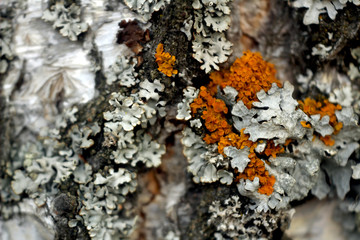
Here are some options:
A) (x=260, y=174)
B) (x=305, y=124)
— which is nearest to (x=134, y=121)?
(x=260, y=174)

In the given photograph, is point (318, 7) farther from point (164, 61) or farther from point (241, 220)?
point (241, 220)

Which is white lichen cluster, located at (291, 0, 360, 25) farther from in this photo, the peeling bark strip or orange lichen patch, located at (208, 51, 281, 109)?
orange lichen patch, located at (208, 51, 281, 109)

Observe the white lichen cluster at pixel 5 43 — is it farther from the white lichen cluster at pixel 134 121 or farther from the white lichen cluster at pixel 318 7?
the white lichen cluster at pixel 318 7

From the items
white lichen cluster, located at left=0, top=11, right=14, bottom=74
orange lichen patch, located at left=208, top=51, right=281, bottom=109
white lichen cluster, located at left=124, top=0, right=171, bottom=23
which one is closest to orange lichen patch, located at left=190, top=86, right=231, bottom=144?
orange lichen patch, located at left=208, top=51, right=281, bottom=109

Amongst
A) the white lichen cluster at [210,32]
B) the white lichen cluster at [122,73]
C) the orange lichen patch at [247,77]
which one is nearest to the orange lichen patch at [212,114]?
the orange lichen patch at [247,77]

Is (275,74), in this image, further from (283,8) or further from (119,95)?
(119,95)
